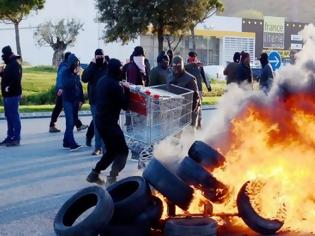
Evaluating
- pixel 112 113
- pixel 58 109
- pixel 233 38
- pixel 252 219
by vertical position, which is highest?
pixel 112 113

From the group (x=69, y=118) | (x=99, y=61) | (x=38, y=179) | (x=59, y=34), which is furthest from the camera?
(x=59, y=34)

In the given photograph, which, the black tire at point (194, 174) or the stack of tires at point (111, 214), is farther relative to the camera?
the black tire at point (194, 174)

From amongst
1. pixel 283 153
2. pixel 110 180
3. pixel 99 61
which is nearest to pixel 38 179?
pixel 110 180

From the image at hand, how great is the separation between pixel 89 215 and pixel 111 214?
0.22m

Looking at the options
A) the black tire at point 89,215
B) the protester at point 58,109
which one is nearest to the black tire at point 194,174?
the black tire at point 89,215

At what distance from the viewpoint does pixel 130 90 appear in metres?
9.30

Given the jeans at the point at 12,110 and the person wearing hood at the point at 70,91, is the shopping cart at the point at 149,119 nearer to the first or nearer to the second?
the person wearing hood at the point at 70,91

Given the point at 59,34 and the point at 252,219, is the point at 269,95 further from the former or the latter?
the point at 59,34

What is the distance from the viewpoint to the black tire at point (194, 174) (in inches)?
266

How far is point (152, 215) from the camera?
22.1ft

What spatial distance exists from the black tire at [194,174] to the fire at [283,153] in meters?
0.38

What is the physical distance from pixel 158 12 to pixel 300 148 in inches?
1113

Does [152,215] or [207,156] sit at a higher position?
[207,156]

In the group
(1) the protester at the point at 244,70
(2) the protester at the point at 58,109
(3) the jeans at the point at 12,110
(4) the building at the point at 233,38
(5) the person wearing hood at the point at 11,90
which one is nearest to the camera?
(5) the person wearing hood at the point at 11,90
